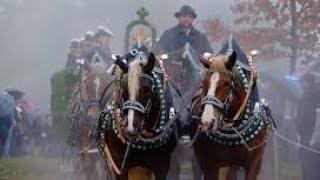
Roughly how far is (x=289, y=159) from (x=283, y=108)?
38.9 inches

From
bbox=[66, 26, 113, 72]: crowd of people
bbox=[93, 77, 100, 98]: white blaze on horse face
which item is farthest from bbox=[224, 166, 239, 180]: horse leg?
bbox=[66, 26, 113, 72]: crowd of people

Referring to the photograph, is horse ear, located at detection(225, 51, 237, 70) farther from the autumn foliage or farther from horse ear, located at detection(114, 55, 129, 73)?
the autumn foliage

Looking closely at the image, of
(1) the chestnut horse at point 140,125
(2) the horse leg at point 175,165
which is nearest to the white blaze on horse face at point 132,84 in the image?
(1) the chestnut horse at point 140,125

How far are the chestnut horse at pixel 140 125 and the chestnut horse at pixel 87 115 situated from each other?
2.25 meters

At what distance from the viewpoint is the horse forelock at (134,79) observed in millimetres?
6582

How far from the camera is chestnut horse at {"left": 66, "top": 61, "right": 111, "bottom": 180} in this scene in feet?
32.4

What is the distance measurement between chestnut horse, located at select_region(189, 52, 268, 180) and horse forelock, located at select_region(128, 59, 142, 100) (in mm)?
659

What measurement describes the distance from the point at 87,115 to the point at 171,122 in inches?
124

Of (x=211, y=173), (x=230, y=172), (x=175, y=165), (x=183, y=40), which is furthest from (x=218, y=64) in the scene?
(x=183, y=40)

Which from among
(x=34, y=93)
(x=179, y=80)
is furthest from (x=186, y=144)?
(x=34, y=93)

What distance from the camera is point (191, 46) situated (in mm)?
9766

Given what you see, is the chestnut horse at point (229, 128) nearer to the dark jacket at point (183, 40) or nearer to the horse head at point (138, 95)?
the horse head at point (138, 95)

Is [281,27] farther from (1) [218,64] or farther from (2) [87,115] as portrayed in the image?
(1) [218,64]

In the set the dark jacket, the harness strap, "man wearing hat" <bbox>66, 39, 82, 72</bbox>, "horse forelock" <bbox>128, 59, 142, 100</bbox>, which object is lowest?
the harness strap
